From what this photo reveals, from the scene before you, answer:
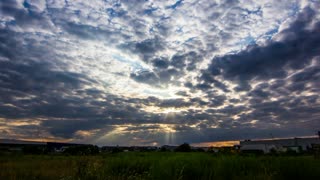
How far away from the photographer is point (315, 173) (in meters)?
10.5

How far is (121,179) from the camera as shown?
903cm

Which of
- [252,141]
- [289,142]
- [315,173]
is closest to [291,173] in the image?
[315,173]

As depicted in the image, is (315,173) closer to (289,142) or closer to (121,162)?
(121,162)

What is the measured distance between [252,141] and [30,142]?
90828 mm

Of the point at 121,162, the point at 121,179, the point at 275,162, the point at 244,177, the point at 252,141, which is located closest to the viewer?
the point at 121,179

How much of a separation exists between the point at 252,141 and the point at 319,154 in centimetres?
10769

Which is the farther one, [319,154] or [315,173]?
[319,154]

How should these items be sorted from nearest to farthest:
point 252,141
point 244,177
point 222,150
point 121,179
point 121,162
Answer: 1. point 121,179
2. point 244,177
3. point 121,162
4. point 222,150
5. point 252,141

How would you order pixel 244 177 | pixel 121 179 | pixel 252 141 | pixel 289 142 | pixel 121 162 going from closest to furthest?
1. pixel 121 179
2. pixel 244 177
3. pixel 121 162
4. pixel 289 142
5. pixel 252 141

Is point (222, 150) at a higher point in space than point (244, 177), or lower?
higher

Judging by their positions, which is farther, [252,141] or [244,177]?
[252,141]

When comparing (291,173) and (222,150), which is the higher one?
(222,150)

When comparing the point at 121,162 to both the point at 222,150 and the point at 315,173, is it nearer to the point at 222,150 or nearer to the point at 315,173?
the point at 222,150

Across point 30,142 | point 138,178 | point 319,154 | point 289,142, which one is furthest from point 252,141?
point 138,178
